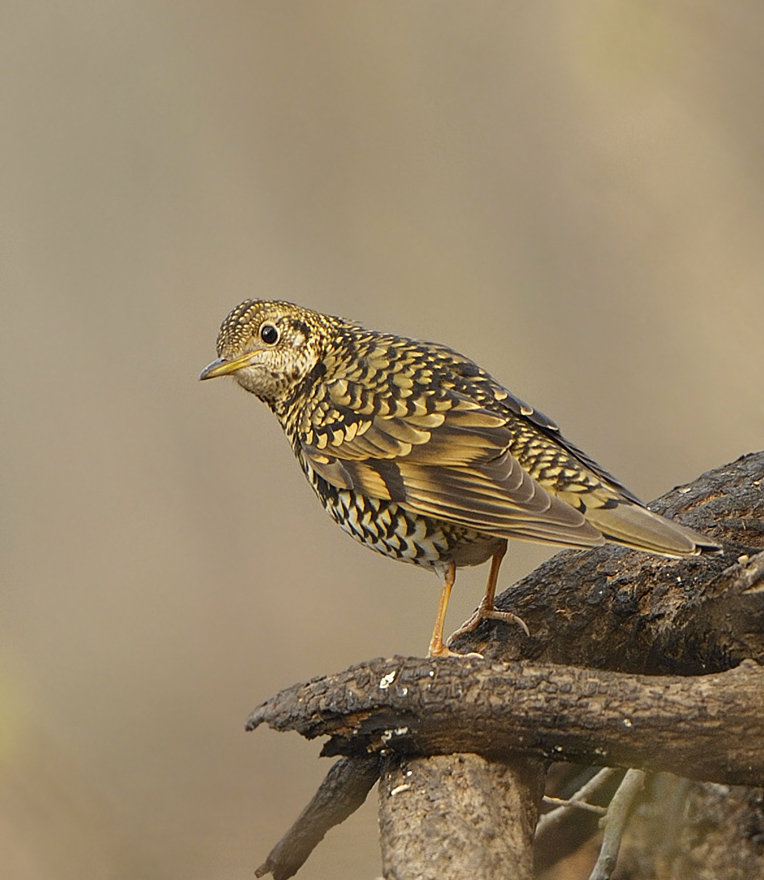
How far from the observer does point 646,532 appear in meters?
2.57

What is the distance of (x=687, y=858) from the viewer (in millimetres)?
3049

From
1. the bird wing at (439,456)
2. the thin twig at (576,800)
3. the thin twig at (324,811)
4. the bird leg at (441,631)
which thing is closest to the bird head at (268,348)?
the bird wing at (439,456)

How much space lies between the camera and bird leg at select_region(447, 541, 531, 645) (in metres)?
3.09

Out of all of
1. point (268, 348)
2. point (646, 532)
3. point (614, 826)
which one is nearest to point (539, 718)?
point (646, 532)

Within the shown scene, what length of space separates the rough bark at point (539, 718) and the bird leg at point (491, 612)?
0.39 feet

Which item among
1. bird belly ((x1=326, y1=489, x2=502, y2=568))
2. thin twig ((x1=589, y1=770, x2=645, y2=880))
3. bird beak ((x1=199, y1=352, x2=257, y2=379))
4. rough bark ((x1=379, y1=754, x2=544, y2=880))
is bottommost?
thin twig ((x1=589, y1=770, x2=645, y2=880))

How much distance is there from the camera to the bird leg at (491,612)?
3090 millimetres

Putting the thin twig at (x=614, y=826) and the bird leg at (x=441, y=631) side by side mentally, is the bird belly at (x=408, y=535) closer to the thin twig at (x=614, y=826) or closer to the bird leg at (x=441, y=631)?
the bird leg at (x=441, y=631)

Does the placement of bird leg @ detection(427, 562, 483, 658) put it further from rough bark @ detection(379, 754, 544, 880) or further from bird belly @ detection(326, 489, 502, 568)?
rough bark @ detection(379, 754, 544, 880)

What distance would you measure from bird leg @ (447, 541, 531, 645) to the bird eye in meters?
0.87

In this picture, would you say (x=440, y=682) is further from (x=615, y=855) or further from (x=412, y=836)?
(x=615, y=855)

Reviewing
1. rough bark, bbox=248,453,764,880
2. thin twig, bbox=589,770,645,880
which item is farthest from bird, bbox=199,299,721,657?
thin twig, bbox=589,770,645,880

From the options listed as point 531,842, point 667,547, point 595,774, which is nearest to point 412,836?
point 531,842

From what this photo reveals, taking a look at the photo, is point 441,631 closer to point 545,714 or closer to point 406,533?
point 406,533
